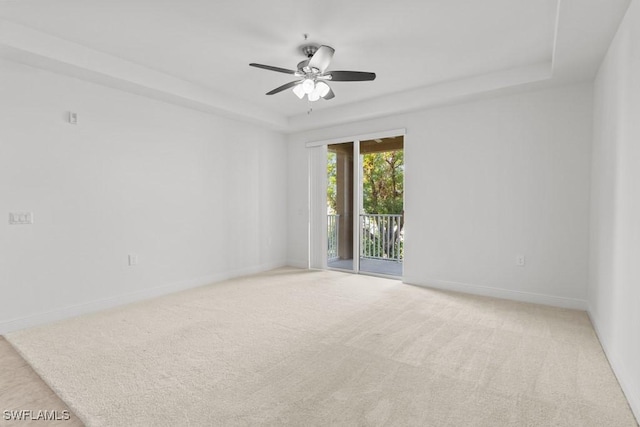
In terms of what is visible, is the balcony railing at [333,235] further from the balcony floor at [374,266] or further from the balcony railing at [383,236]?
the balcony railing at [383,236]

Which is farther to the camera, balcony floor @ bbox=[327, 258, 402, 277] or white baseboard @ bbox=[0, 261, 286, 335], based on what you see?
balcony floor @ bbox=[327, 258, 402, 277]

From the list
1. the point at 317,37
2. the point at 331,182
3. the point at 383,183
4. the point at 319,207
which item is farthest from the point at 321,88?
the point at 383,183

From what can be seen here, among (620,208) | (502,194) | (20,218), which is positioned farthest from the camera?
(502,194)

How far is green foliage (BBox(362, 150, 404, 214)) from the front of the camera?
244 inches

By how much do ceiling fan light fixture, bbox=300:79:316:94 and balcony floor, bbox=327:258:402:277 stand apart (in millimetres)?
3295

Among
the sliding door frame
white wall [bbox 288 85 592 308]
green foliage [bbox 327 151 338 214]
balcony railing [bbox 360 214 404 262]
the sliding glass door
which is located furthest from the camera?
balcony railing [bbox 360 214 404 262]

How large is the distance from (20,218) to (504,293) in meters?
5.25

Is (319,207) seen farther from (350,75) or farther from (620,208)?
(620,208)

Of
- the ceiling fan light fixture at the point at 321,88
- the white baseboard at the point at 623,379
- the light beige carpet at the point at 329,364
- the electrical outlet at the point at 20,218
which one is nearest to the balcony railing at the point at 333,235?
the light beige carpet at the point at 329,364

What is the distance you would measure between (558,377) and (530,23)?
8.99ft

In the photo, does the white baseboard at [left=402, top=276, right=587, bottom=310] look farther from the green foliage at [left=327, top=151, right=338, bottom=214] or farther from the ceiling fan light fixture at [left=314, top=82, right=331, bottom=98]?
the ceiling fan light fixture at [left=314, top=82, right=331, bottom=98]

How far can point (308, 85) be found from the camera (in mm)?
3078

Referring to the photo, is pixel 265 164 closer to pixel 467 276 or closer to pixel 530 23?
pixel 467 276

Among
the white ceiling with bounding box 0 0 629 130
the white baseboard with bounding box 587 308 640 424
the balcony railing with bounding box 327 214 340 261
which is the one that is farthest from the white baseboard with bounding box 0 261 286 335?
the white baseboard with bounding box 587 308 640 424
